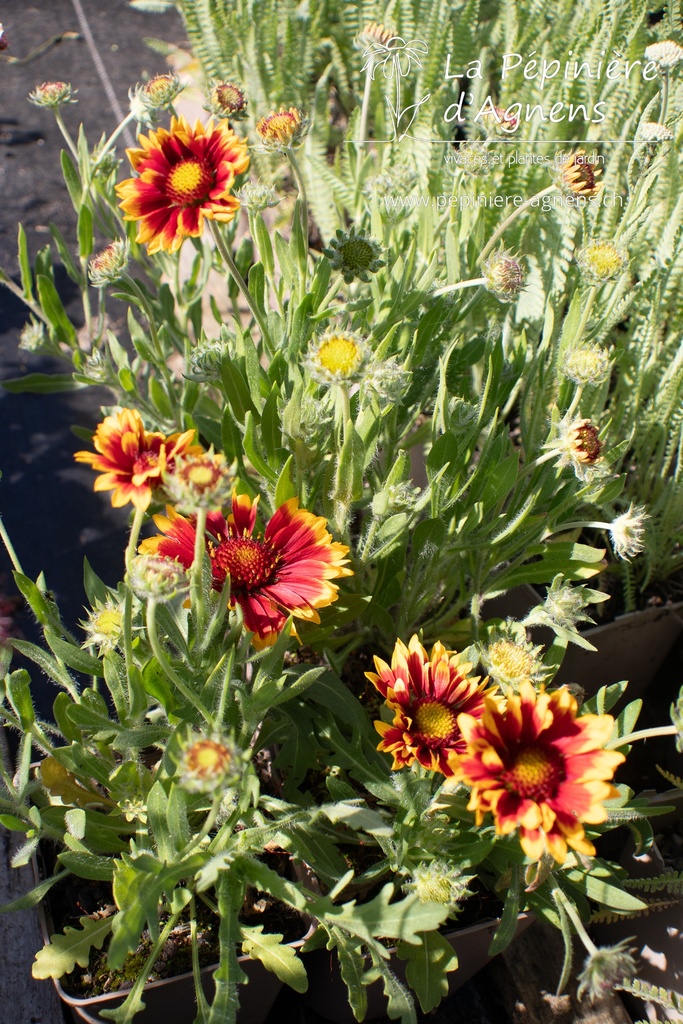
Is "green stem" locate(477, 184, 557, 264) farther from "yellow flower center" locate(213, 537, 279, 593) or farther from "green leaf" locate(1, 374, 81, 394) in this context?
"green leaf" locate(1, 374, 81, 394)

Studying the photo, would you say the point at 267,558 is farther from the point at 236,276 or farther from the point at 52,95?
the point at 52,95

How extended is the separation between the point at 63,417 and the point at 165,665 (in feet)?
4.19

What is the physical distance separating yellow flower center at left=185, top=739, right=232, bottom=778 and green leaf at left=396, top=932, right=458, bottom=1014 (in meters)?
0.37

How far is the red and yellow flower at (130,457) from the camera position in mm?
762

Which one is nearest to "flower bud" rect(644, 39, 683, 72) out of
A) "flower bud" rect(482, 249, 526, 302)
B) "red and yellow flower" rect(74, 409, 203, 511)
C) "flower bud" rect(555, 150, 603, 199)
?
"flower bud" rect(555, 150, 603, 199)

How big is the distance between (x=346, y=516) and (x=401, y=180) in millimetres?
590

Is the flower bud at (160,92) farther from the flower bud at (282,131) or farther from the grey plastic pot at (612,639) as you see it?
the grey plastic pot at (612,639)

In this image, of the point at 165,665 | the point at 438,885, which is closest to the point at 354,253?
the point at 165,665

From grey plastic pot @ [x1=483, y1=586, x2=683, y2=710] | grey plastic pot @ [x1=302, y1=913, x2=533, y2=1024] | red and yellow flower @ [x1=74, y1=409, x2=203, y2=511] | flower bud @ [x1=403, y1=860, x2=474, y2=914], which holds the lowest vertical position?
grey plastic pot @ [x1=302, y1=913, x2=533, y2=1024]

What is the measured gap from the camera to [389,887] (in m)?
0.77

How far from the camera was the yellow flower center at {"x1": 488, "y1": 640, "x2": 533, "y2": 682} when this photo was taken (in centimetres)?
87

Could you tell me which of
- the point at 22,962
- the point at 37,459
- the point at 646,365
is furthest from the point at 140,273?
the point at 22,962

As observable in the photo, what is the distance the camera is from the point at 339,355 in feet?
2.69

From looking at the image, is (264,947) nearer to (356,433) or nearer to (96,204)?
(356,433)
